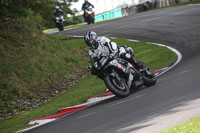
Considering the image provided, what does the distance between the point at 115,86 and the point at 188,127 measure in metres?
4.88

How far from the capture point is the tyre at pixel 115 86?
10282 millimetres

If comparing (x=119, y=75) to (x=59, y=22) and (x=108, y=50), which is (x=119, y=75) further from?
(x=59, y=22)

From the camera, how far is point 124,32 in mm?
26484

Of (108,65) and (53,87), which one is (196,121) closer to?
(108,65)

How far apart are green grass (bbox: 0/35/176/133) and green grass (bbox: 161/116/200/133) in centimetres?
556

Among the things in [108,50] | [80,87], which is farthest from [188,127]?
[80,87]

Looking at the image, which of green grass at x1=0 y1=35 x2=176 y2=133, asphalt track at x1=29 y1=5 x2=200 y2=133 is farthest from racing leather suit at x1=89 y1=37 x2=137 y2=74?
green grass at x1=0 y1=35 x2=176 y2=133

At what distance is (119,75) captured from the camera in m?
10.8

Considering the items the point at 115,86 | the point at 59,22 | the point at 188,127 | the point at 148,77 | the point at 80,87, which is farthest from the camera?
the point at 59,22

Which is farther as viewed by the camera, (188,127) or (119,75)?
(119,75)

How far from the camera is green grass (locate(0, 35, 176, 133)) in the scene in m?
12.1

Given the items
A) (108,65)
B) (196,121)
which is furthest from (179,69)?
(196,121)

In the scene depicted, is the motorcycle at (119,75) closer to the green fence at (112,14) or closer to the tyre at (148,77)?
the tyre at (148,77)

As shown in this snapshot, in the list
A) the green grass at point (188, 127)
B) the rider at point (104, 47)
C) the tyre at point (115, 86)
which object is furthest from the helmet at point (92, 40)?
the green grass at point (188, 127)
